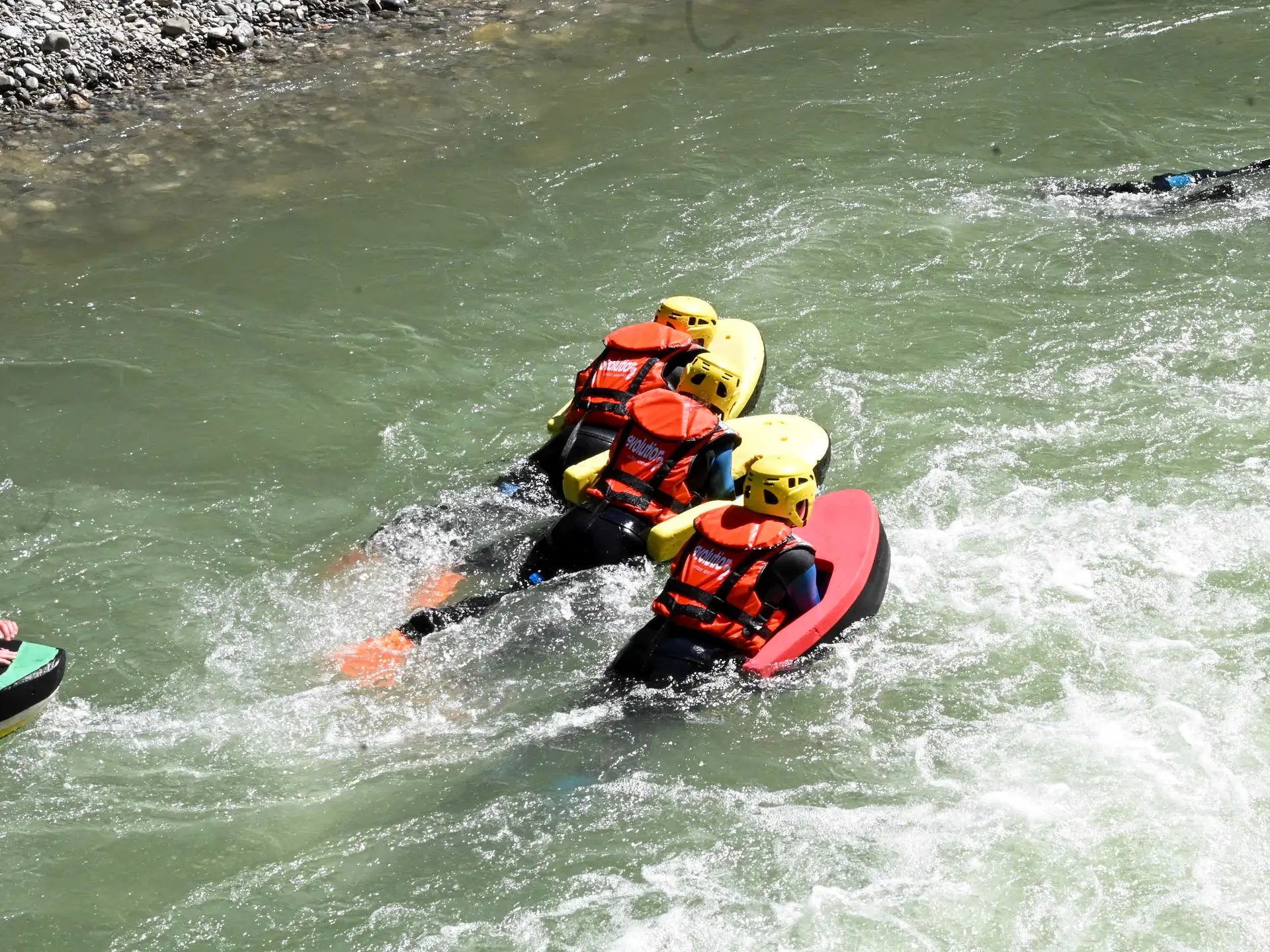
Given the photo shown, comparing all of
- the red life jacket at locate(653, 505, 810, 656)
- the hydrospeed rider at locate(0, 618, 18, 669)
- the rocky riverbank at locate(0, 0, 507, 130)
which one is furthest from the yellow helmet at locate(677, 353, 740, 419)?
the rocky riverbank at locate(0, 0, 507, 130)

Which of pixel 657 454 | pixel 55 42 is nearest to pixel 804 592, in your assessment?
pixel 657 454

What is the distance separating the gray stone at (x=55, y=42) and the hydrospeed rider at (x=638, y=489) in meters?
8.84

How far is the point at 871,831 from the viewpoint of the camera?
199 inches

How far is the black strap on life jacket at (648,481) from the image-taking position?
6.11 m

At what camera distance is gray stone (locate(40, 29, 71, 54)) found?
12.1m

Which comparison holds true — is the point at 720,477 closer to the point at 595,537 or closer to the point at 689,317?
the point at 595,537

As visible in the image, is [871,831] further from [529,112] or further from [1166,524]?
[529,112]

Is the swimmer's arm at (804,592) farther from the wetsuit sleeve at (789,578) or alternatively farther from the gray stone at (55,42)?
the gray stone at (55,42)

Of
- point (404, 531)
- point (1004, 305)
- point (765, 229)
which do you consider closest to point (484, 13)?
point (765, 229)

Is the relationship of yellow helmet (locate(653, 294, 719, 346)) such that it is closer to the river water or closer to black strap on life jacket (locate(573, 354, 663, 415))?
black strap on life jacket (locate(573, 354, 663, 415))

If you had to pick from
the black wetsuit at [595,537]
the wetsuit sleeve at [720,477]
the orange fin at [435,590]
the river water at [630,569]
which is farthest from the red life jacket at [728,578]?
the orange fin at [435,590]

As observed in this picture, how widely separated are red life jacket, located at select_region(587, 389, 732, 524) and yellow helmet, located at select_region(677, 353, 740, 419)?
18.4 inches

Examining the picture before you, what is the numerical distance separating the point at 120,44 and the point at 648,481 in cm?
918

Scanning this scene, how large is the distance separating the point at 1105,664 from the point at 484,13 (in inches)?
425
